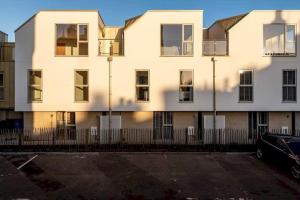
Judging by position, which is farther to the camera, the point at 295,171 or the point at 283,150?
the point at 283,150

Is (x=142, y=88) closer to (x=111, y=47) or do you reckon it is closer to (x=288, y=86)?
(x=111, y=47)

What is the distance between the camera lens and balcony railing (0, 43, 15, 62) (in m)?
20.8

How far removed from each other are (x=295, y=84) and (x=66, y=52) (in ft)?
46.8

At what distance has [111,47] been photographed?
18594 millimetres

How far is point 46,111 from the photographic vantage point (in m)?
17.8

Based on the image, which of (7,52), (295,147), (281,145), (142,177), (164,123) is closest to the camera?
(142,177)

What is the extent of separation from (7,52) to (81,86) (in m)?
7.30

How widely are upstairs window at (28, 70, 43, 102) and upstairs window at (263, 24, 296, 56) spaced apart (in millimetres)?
14009

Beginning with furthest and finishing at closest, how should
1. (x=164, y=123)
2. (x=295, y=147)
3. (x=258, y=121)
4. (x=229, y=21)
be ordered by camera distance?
(x=229, y=21) → (x=258, y=121) → (x=164, y=123) → (x=295, y=147)

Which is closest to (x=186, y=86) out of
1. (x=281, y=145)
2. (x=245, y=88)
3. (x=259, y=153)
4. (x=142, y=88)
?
(x=142, y=88)

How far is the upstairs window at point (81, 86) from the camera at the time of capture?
699 inches

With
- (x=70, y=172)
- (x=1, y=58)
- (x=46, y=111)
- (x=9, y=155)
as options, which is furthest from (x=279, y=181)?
(x=1, y=58)

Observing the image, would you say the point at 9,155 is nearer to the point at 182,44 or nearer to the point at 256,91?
the point at 182,44

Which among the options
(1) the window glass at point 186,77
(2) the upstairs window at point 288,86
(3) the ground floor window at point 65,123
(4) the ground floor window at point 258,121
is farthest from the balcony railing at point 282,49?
(3) the ground floor window at point 65,123
